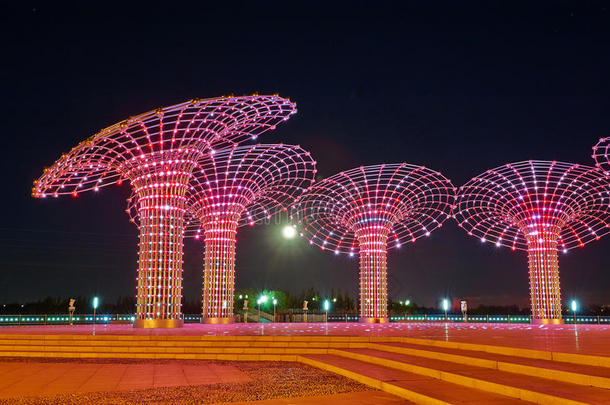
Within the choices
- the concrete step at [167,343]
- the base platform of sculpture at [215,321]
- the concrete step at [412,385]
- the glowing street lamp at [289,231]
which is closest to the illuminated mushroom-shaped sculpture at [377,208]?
the glowing street lamp at [289,231]

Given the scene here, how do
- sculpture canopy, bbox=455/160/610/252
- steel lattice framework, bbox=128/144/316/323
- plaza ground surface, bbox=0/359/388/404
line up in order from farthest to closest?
sculpture canopy, bbox=455/160/610/252 < steel lattice framework, bbox=128/144/316/323 < plaza ground surface, bbox=0/359/388/404

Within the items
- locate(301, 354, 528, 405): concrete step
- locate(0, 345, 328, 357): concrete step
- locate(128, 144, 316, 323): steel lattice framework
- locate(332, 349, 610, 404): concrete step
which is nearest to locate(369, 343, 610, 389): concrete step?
locate(332, 349, 610, 404): concrete step

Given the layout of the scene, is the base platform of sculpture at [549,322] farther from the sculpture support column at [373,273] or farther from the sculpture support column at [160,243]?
the sculpture support column at [160,243]

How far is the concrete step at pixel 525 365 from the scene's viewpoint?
11.1 meters

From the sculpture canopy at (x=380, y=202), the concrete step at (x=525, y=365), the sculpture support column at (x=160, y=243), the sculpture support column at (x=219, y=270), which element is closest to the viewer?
the concrete step at (x=525, y=365)

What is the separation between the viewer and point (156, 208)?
Answer: 3472cm

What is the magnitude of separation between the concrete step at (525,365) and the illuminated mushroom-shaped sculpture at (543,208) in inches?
1207

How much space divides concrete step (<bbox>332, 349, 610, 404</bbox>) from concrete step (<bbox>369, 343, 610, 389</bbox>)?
169 millimetres

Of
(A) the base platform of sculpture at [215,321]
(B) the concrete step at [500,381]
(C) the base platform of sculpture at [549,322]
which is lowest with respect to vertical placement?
(C) the base platform of sculpture at [549,322]

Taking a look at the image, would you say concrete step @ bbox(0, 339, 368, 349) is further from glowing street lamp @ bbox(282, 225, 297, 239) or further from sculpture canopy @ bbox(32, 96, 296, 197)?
glowing street lamp @ bbox(282, 225, 297, 239)

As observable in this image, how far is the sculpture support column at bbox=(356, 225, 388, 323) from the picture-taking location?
167 feet

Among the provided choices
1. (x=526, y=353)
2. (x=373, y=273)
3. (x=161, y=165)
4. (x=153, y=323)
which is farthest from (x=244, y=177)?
(x=526, y=353)

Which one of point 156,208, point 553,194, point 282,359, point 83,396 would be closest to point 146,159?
point 156,208

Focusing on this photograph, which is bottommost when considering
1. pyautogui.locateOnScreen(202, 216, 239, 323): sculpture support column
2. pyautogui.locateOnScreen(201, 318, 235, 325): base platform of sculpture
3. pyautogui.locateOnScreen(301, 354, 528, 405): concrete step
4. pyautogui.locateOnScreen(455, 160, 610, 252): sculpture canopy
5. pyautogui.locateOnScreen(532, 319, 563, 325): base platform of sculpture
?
pyautogui.locateOnScreen(532, 319, 563, 325): base platform of sculpture
